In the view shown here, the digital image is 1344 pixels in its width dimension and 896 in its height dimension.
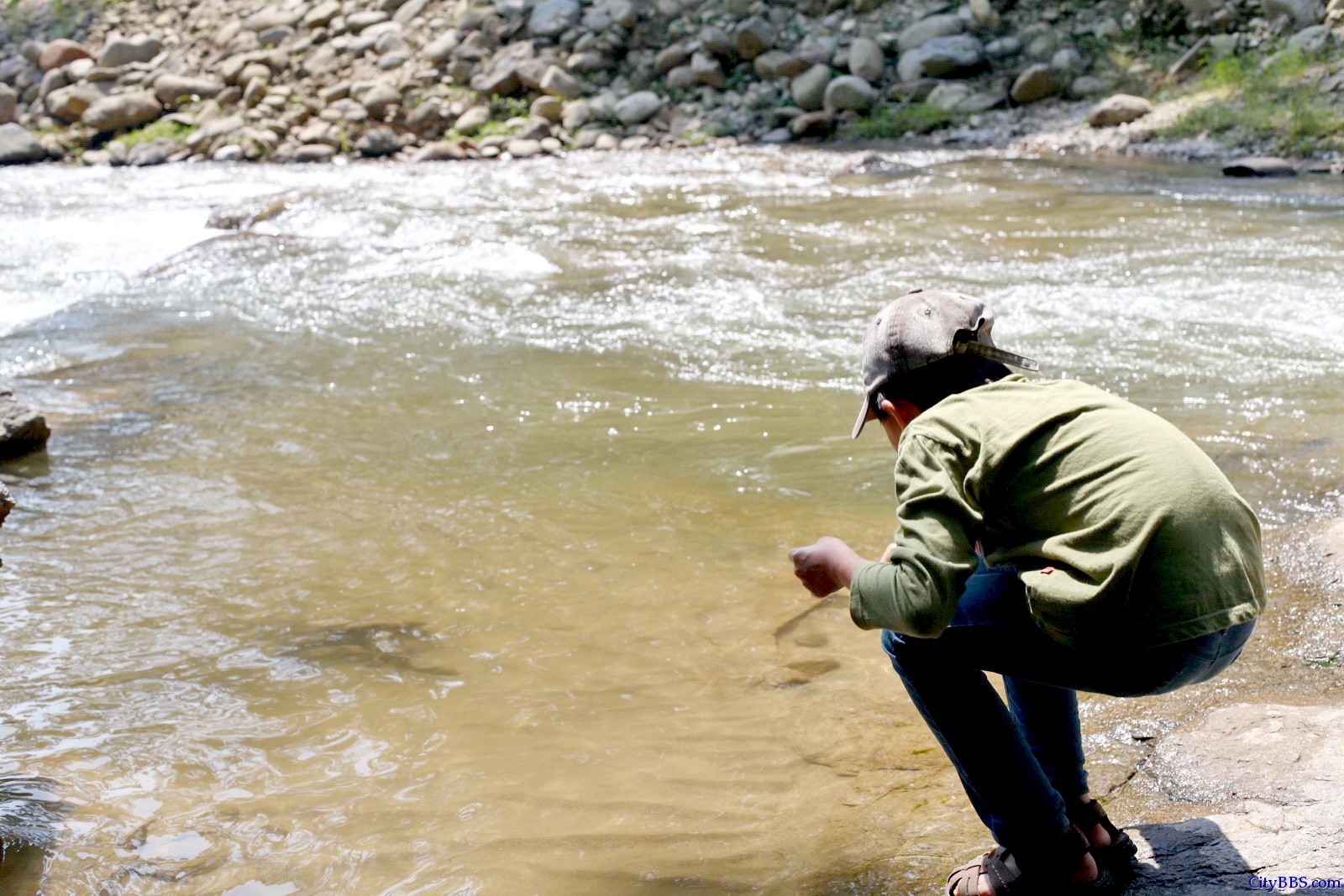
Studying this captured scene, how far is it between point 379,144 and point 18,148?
558 cm

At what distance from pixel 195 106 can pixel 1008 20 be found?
12051 millimetres

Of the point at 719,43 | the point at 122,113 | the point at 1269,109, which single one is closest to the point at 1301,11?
the point at 1269,109

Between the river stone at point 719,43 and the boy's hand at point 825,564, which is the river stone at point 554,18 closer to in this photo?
the river stone at point 719,43

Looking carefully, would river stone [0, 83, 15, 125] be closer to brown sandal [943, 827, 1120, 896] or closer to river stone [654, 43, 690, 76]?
river stone [654, 43, 690, 76]

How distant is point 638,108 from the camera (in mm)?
16188

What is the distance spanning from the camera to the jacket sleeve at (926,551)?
1741 mm

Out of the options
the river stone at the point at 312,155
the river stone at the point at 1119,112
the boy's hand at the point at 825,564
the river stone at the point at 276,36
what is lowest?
the river stone at the point at 312,155

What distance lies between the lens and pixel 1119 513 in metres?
1.75

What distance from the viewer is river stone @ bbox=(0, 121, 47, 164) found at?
55.9 ft

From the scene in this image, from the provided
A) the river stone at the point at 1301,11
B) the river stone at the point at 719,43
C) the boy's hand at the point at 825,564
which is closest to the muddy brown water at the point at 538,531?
the boy's hand at the point at 825,564

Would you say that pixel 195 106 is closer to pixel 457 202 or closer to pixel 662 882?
pixel 457 202

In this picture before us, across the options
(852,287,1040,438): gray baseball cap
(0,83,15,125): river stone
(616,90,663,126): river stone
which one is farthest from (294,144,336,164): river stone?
(852,287,1040,438): gray baseball cap

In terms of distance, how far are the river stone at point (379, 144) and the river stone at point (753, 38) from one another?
16.2ft

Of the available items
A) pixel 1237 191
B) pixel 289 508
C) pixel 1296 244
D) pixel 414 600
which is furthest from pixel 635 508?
pixel 1237 191
